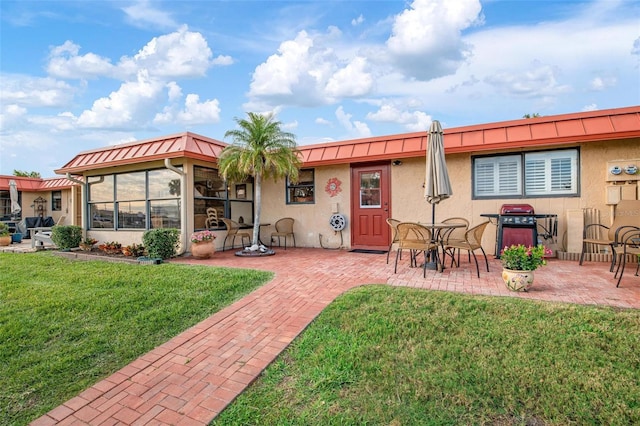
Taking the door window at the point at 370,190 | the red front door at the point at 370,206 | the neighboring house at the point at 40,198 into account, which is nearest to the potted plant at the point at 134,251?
the red front door at the point at 370,206

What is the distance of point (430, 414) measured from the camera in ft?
6.30

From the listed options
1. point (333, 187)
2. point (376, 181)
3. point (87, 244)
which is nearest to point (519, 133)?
point (376, 181)

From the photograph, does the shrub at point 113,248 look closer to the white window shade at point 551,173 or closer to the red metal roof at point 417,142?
the red metal roof at point 417,142

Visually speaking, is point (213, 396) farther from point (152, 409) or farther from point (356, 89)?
point (356, 89)

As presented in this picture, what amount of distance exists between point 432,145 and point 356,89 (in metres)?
7.33

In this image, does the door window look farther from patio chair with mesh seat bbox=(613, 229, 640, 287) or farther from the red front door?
patio chair with mesh seat bbox=(613, 229, 640, 287)

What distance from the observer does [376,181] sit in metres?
7.77

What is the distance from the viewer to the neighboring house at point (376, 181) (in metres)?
5.88

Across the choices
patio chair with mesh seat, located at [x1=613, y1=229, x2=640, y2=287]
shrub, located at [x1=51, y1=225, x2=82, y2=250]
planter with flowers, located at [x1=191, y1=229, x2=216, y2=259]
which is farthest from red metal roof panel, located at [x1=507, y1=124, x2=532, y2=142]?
shrub, located at [x1=51, y1=225, x2=82, y2=250]

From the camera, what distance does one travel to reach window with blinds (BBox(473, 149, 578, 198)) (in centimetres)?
615

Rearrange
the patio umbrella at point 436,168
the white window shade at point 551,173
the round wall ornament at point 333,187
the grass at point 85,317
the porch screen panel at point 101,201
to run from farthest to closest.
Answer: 1. the porch screen panel at point 101,201
2. the round wall ornament at point 333,187
3. the white window shade at point 551,173
4. the patio umbrella at point 436,168
5. the grass at point 85,317

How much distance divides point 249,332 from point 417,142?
5736 millimetres

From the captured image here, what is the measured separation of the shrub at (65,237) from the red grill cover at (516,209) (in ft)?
34.5

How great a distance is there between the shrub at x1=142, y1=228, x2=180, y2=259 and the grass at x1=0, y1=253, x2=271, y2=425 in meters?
0.58
